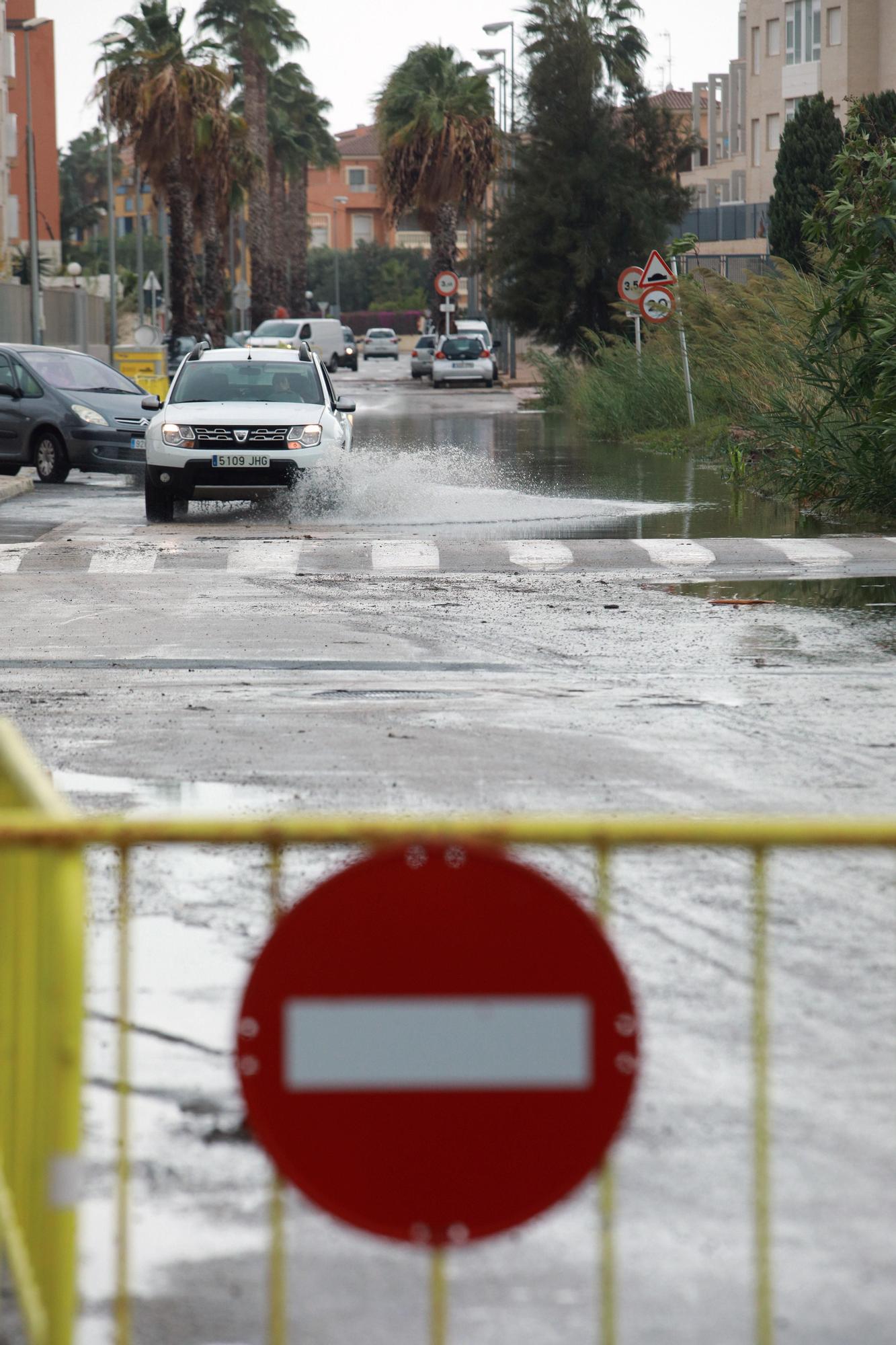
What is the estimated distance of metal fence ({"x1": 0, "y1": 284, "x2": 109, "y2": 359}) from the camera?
45.9 m

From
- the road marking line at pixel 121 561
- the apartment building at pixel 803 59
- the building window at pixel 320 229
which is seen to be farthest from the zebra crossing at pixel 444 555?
the building window at pixel 320 229

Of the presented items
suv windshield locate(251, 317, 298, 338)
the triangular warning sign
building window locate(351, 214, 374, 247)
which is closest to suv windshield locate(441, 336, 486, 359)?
suv windshield locate(251, 317, 298, 338)

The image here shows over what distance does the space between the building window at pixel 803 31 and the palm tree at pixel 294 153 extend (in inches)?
1122

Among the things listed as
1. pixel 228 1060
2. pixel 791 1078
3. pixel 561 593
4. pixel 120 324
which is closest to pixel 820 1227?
pixel 791 1078

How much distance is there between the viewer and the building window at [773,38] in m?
69.3

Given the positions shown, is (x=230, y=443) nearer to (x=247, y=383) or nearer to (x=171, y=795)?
(x=247, y=383)

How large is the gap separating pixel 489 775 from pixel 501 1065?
490 centimetres

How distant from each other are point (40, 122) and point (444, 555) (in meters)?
69.9

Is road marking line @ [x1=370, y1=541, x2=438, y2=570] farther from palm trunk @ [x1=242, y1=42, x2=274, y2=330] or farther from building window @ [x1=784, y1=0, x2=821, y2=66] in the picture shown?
building window @ [x1=784, y1=0, x2=821, y2=66]

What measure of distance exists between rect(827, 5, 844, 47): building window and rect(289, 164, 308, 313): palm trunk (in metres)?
33.4

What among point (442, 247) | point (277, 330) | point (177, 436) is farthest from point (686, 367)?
point (442, 247)

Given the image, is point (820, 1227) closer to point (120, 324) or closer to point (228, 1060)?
point (228, 1060)

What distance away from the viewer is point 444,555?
1650cm

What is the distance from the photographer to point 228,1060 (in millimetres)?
4602
